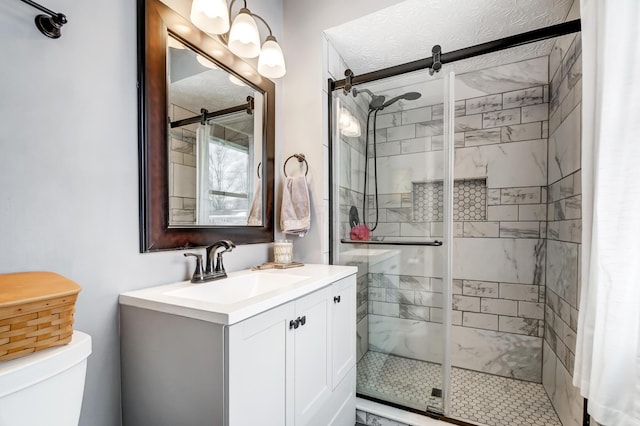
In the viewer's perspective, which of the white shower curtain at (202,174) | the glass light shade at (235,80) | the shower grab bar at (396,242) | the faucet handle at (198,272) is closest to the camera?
the faucet handle at (198,272)

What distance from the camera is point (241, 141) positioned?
A: 1.54 meters

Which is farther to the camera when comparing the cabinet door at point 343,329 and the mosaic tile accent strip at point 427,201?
the mosaic tile accent strip at point 427,201

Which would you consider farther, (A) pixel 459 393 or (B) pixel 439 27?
(A) pixel 459 393

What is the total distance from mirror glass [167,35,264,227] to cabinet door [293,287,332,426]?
61cm

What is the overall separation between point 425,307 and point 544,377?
3.70 feet

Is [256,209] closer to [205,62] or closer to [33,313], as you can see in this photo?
[205,62]

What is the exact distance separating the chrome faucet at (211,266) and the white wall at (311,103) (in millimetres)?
652

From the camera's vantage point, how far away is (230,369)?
764 millimetres

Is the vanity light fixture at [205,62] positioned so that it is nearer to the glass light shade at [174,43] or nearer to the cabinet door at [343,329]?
the glass light shade at [174,43]

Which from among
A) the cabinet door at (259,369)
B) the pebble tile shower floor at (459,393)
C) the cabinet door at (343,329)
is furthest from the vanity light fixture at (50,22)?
the pebble tile shower floor at (459,393)

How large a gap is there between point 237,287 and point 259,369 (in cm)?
51

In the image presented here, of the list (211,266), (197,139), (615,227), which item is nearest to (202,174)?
(197,139)

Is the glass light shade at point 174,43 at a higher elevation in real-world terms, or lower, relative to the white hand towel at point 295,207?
higher

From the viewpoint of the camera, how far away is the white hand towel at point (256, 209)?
5.29 ft
